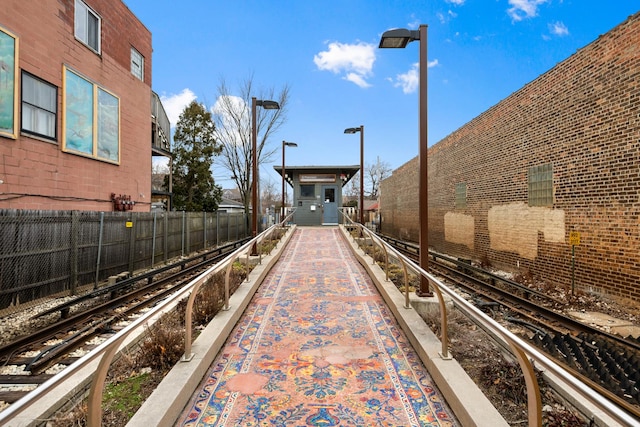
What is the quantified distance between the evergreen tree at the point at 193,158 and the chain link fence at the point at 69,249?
15.5 m

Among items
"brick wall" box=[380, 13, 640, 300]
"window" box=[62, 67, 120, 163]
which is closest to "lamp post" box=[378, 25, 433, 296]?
"brick wall" box=[380, 13, 640, 300]

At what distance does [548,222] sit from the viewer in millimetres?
9602

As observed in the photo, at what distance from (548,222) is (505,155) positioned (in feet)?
10.8

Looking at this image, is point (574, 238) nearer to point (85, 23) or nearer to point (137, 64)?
point (85, 23)

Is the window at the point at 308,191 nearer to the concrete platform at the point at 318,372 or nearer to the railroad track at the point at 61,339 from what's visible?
the railroad track at the point at 61,339

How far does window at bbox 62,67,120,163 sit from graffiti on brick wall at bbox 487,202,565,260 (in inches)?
545

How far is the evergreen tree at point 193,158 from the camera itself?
2898 cm

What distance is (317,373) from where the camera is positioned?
3.63 m

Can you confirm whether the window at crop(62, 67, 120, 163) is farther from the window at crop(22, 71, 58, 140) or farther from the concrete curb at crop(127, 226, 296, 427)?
the concrete curb at crop(127, 226, 296, 427)

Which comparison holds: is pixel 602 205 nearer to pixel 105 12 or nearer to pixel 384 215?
pixel 105 12

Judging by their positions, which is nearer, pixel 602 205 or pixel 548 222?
pixel 602 205

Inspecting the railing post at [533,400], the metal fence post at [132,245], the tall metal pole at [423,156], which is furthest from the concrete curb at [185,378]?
the metal fence post at [132,245]

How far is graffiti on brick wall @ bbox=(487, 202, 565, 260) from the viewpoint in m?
9.36

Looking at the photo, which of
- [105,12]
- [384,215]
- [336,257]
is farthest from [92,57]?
[384,215]
